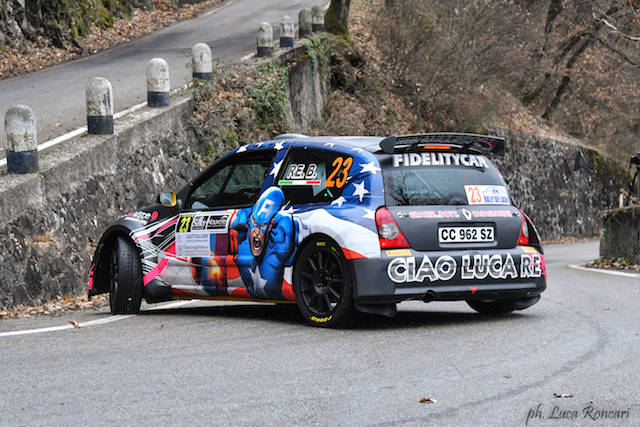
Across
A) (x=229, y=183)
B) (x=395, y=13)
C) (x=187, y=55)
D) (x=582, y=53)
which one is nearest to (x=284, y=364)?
(x=229, y=183)

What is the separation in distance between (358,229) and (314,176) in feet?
2.68

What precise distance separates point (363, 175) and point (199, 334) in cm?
176

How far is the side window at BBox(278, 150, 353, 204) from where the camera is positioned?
787cm

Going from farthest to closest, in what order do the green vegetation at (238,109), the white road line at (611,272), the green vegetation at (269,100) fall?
the green vegetation at (269,100)
the green vegetation at (238,109)
the white road line at (611,272)

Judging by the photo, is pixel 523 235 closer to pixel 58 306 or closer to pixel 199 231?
pixel 199 231

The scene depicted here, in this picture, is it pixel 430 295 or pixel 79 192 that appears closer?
pixel 430 295

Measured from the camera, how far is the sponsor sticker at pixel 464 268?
7508 mm

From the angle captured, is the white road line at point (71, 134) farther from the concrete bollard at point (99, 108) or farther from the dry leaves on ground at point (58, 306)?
the dry leaves on ground at point (58, 306)

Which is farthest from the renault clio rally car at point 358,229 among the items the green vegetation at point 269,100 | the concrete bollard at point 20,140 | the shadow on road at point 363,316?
the green vegetation at point 269,100

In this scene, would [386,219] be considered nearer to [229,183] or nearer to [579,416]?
[229,183]

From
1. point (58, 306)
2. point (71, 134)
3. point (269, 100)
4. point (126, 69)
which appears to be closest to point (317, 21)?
point (126, 69)

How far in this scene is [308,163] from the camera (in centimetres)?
820

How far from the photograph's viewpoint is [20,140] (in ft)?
35.1

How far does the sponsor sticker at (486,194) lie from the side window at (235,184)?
5.64 feet
